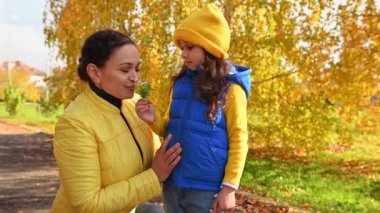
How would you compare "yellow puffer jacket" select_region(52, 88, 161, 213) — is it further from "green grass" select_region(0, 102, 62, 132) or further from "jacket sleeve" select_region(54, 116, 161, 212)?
"green grass" select_region(0, 102, 62, 132)

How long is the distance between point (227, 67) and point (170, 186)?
0.69m

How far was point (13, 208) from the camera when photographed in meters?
7.13

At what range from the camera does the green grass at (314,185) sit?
7.87 m

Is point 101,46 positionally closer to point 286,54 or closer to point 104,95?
point 104,95

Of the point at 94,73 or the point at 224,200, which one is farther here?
the point at 224,200

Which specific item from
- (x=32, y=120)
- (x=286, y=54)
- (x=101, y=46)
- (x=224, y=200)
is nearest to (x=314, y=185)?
(x=286, y=54)

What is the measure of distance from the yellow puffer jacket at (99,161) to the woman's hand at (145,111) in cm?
10

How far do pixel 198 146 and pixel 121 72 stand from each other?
1.81 feet

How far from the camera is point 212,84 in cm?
267

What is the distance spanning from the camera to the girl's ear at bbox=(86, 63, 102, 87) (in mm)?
2402

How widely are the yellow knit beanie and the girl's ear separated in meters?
0.60

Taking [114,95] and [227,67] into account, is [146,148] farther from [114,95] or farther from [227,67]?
[227,67]

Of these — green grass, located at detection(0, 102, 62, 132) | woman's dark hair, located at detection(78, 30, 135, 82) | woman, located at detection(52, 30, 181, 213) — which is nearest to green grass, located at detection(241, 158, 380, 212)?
woman, located at detection(52, 30, 181, 213)

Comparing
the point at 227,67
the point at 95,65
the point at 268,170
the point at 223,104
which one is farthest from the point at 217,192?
the point at 268,170
